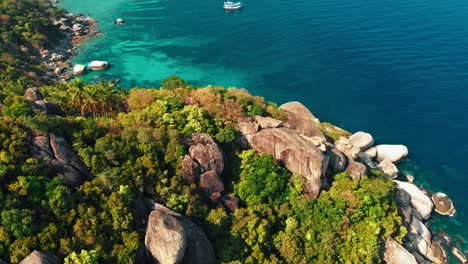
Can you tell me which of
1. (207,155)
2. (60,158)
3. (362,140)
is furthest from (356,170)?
(60,158)

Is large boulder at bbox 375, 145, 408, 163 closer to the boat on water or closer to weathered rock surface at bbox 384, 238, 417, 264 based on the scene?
weathered rock surface at bbox 384, 238, 417, 264

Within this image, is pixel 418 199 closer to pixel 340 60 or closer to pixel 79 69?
pixel 340 60

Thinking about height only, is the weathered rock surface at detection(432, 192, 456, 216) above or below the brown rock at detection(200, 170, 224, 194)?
below

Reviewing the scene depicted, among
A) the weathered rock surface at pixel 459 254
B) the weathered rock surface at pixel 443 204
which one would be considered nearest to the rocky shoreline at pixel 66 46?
the weathered rock surface at pixel 443 204

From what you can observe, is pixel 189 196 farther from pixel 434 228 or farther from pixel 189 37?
pixel 189 37

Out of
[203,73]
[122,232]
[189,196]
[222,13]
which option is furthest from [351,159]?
[222,13]

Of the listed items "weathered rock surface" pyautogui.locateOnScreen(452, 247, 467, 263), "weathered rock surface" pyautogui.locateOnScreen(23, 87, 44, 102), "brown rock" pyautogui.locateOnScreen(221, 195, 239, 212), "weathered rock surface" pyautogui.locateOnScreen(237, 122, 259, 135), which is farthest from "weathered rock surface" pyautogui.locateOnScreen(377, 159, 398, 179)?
"weathered rock surface" pyautogui.locateOnScreen(23, 87, 44, 102)
